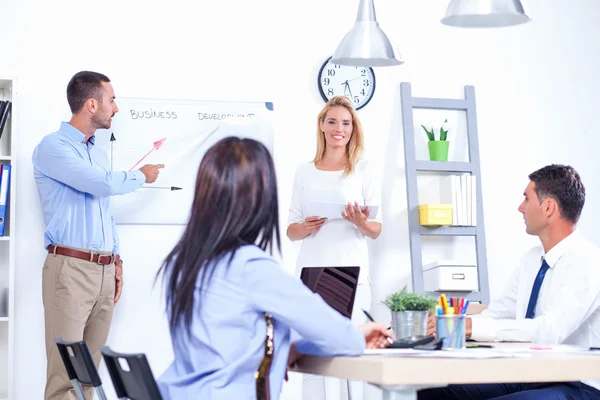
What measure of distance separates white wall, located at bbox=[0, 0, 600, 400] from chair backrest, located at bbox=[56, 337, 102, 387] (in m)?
2.28

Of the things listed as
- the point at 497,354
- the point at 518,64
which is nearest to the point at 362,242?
the point at 518,64

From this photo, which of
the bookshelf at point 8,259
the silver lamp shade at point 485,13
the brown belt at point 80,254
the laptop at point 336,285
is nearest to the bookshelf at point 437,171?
the brown belt at point 80,254

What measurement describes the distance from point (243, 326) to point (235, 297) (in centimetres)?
6

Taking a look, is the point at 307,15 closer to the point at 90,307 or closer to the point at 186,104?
the point at 186,104

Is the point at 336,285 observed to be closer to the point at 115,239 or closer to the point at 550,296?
the point at 550,296

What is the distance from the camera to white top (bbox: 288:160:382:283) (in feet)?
13.1

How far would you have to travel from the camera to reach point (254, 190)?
5.90 ft

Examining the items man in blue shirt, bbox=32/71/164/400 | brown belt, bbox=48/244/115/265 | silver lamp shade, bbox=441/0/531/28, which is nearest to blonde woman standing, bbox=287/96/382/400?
man in blue shirt, bbox=32/71/164/400

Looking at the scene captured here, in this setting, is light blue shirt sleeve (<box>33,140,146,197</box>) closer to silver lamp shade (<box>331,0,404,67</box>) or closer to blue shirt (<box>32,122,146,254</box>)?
blue shirt (<box>32,122,146,254</box>)

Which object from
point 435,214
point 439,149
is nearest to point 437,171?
point 439,149

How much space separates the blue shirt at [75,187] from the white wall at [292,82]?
46 cm

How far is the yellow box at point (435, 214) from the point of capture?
15.4ft

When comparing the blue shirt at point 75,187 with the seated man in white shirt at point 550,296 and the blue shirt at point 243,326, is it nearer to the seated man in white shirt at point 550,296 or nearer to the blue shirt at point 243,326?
the seated man in white shirt at point 550,296

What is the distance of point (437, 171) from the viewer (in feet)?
16.4
